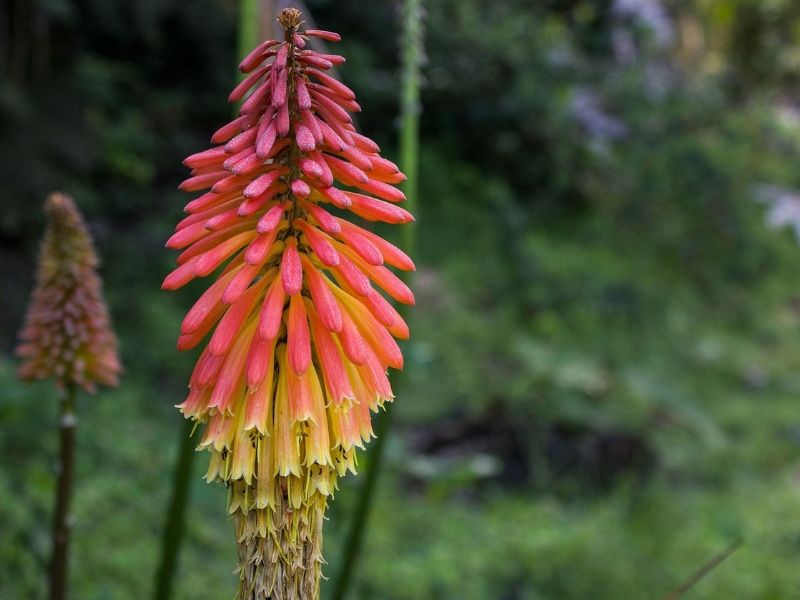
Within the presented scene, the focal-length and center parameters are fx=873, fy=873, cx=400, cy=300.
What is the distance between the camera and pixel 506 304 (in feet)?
21.2

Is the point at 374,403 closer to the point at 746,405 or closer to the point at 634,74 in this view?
the point at 746,405

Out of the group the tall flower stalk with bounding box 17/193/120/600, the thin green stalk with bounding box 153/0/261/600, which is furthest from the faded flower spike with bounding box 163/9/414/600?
the tall flower stalk with bounding box 17/193/120/600

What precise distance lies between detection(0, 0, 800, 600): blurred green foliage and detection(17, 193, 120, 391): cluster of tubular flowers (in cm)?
62

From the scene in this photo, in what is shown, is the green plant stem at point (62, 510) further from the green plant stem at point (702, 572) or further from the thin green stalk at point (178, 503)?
the green plant stem at point (702, 572)

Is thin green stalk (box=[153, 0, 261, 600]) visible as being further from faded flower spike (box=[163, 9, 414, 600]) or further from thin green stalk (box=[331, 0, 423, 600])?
faded flower spike (box=[163, 9, 414, 600])

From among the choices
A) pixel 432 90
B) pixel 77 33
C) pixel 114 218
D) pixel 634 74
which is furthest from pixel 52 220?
pixel 634 74

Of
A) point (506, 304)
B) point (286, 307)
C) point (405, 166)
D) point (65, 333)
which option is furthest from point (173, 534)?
point (506, 304)

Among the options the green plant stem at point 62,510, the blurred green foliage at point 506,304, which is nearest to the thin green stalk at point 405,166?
the blurred green foliage at point 506,304

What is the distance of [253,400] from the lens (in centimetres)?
115

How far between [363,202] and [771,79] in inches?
423

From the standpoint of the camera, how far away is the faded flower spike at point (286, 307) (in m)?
1.14

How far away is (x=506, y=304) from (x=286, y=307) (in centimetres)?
530

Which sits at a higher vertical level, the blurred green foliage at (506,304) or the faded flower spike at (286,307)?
the blurred green foliage at (506,304)

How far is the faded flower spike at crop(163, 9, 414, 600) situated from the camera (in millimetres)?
1136
